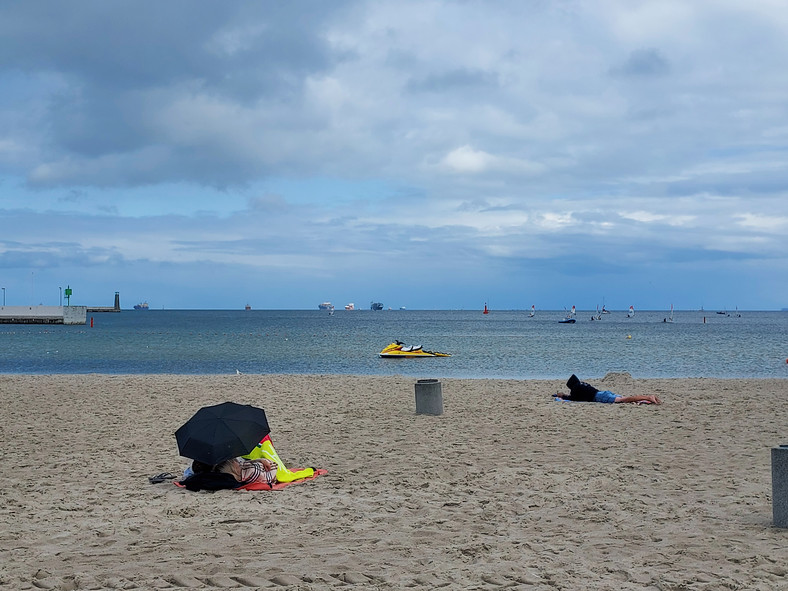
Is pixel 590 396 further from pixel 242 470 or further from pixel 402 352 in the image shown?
pixel 402 352

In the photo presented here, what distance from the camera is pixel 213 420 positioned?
24.9 feet

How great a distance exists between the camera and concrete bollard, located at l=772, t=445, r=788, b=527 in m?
5.66

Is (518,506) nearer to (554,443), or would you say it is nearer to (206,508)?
(206,508)

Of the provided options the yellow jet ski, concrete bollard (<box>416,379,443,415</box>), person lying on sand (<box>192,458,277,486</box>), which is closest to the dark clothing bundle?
concrete bollard (<box>416,379,443,415</box>)

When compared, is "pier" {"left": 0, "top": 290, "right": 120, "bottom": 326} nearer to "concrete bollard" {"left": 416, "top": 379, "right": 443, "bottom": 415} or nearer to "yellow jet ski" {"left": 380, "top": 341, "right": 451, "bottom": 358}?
"yellow jet ski" {"left": 380, "top": 341, "right": 451, "bottom": 358}

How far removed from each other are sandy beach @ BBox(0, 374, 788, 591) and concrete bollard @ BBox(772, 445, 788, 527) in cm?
19

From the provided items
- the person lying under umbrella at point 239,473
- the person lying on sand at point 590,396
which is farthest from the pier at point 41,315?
the person lying under umbrella at point 239,473

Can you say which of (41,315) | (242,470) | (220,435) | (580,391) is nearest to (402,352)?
(580,391)

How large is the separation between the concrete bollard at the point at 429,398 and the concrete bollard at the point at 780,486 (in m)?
7.45

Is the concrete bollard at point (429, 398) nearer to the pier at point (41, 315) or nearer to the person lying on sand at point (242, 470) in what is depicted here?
the person lying on sand at point (242, 470)

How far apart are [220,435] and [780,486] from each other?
5067mm

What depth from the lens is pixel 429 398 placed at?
13.0 m

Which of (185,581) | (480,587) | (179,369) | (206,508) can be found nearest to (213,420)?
(206,508)

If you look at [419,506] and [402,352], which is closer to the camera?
[419,506]
